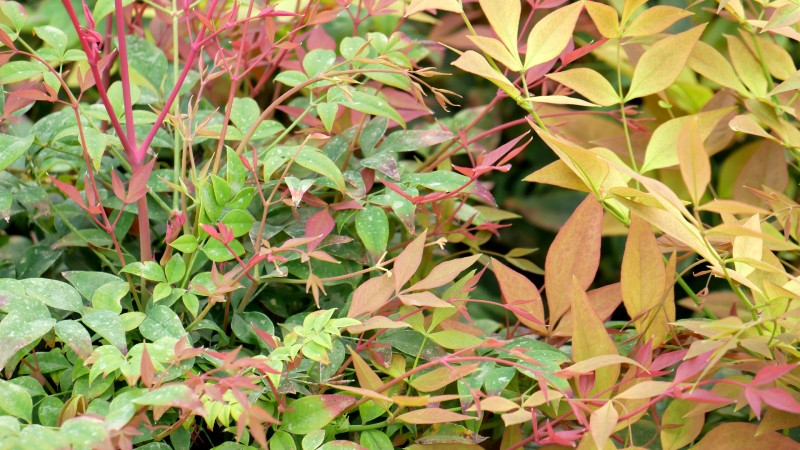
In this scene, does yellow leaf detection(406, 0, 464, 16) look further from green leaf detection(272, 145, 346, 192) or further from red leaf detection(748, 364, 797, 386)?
red leaf detection(748, 364, 797, 386)

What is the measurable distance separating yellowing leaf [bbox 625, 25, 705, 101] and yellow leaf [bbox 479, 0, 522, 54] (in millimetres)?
103

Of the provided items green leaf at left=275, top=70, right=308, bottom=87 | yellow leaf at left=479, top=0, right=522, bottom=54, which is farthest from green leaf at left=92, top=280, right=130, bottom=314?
yellow leaf at left=479, top=0, right=522, bottom=54

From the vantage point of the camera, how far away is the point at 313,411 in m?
0.51

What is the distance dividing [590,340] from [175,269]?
0.96ft

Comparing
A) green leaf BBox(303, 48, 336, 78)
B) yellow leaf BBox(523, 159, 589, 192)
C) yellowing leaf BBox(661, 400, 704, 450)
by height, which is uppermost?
green leaf BBox(303, 48, 336, 78)

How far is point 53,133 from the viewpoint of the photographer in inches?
25.7

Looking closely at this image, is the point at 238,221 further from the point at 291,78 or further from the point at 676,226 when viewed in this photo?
the point at 676,226

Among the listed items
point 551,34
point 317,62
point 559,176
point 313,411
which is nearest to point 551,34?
point 551,34

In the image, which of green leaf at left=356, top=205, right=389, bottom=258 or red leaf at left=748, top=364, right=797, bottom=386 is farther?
green leaf at left=356, top=205, right=389, bottom=258

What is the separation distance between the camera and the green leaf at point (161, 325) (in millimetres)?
522

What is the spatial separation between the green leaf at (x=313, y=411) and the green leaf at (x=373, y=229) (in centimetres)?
12

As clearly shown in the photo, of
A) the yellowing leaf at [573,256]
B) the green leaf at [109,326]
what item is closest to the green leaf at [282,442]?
the green leaf at [109,326]

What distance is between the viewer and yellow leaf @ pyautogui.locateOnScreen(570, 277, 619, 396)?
530 mm

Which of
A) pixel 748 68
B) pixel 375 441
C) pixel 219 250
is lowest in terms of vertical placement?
pixel 375 441
